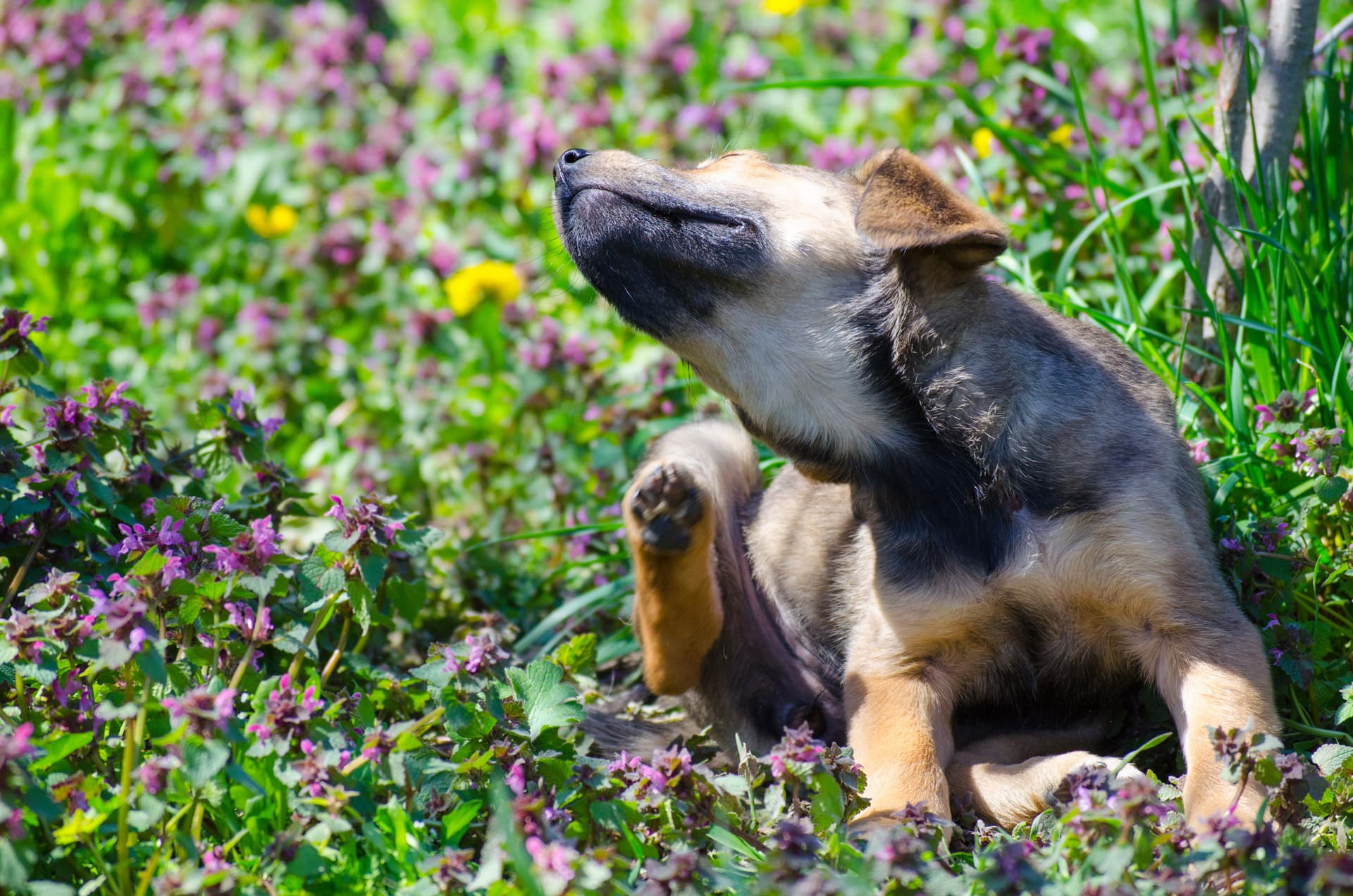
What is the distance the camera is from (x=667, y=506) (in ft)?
10.8

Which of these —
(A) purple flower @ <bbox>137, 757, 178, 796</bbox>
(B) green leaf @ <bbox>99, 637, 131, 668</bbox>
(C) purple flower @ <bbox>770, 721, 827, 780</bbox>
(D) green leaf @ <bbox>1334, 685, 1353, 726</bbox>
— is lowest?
(D) green leaf @ <bbox>1334, 685, 1353, 726</bbox>

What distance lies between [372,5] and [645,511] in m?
6.35

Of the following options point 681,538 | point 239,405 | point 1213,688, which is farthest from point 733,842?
point 239,405

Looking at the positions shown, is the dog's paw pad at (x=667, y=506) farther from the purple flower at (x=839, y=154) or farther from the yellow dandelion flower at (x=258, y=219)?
the yellow dandelion flower at (x=258, y=219)

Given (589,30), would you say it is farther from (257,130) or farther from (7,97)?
(7,97)

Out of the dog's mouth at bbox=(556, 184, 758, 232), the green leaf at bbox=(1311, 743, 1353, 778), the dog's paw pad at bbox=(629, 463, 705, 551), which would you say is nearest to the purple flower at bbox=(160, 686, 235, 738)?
the dog's paw pad at bbox=(629, 463, 705, 551)

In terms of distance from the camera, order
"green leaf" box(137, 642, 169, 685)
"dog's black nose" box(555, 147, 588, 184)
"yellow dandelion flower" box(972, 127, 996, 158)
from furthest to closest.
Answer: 1. "yellow dandelion flower" box(972, 127, 996, 158)
2. "dog's black nose" box(555, 147, 588, 184)
3. "green leaf" box(137, 642, 169, 685)

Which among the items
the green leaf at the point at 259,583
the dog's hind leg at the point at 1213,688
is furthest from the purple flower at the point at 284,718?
the dog's hind leg at the point at 1213,688

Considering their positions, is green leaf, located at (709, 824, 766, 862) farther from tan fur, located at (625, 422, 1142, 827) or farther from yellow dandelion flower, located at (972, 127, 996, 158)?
yellow dandelion flower, located at (972, 127, 996, 158)

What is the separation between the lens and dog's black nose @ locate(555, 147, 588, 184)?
3.64 m

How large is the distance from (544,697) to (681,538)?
615 millimetres

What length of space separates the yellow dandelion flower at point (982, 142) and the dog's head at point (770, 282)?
7.11 feet

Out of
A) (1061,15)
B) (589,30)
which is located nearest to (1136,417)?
(1061,15)

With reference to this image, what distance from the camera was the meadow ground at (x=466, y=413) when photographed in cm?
252
